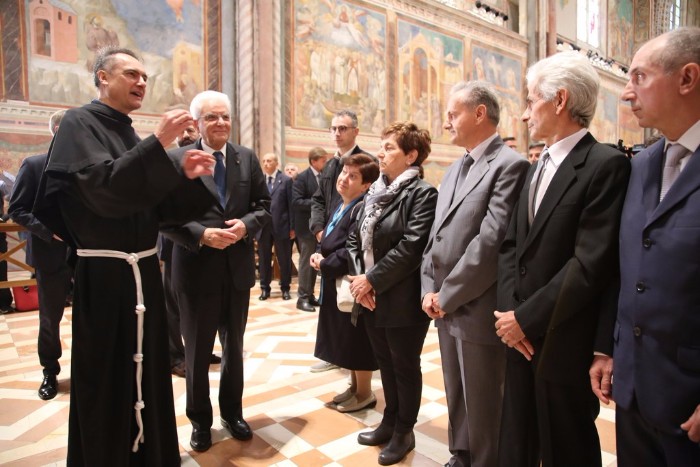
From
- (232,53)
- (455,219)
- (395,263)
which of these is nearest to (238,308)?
(395,263)

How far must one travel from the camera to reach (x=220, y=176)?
3057mm

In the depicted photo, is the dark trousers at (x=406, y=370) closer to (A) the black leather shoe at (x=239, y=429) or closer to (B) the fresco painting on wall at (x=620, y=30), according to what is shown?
(A) the black leather shoe at (x=239, y=429)

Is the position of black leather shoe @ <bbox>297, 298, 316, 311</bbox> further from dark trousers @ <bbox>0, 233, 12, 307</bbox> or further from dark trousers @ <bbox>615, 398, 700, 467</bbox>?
dark trousers @ <bbox>615, 398, 700, 467</bbox>

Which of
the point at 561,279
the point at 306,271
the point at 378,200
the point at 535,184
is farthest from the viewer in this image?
the point at 306,271

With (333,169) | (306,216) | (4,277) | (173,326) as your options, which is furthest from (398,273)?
(4,277)

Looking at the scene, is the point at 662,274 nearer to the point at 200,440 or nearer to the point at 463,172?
the point at 463,172

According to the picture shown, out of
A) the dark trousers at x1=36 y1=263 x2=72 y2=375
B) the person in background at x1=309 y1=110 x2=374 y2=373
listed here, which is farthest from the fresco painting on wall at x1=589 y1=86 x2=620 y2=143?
the dark trousers at x1=36 y1=263 x2=72 y2=375

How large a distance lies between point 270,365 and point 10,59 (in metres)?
6.24

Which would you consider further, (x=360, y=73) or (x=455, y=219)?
(x=360, y=73)

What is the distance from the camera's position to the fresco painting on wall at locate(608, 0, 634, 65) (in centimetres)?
2003

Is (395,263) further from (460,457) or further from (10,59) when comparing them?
(10,59)

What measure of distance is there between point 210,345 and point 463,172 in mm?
1771

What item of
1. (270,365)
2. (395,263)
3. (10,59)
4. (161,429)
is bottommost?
(270,365)

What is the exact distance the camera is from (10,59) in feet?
23.5
